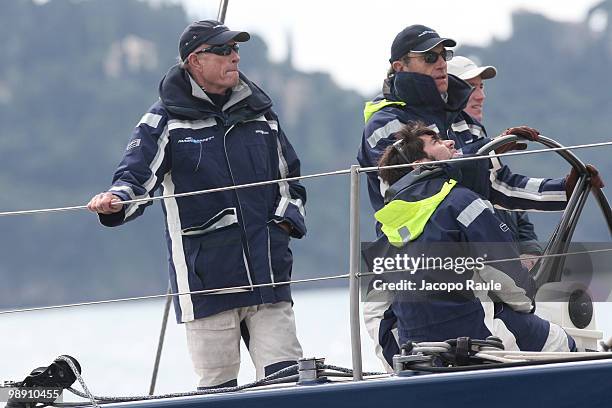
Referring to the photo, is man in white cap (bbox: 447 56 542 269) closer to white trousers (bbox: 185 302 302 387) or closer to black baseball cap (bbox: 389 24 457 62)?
black baseball cap (bbox: 389 24 457 62)

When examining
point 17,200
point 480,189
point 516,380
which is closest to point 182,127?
point 480,189

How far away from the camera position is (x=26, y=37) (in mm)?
42625

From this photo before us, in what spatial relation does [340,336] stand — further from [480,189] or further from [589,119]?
[589,119]

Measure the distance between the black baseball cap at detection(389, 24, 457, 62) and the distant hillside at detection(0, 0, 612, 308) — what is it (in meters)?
18.9

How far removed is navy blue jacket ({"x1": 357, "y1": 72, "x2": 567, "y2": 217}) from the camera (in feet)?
15.5

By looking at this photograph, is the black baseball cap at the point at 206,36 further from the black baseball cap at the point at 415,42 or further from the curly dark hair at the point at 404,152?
the curly dark hair at the point at 404,152

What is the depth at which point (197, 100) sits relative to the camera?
495cm

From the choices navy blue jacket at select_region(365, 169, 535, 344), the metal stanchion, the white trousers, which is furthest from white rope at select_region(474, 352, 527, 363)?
the white trousers

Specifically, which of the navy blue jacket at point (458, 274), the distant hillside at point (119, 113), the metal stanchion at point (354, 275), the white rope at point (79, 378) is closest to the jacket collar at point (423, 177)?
the navy blue jacket at point (458, 274)

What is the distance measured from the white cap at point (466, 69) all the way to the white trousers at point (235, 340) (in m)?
1.14

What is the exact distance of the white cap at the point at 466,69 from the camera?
5465 millimetres

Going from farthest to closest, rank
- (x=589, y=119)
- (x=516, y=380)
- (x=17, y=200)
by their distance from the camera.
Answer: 1. (x=17, y=200)
2. (x=589, y=119)
3. (x=516, y=380)

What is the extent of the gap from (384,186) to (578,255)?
62cm

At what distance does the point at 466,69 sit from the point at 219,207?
1.18m
